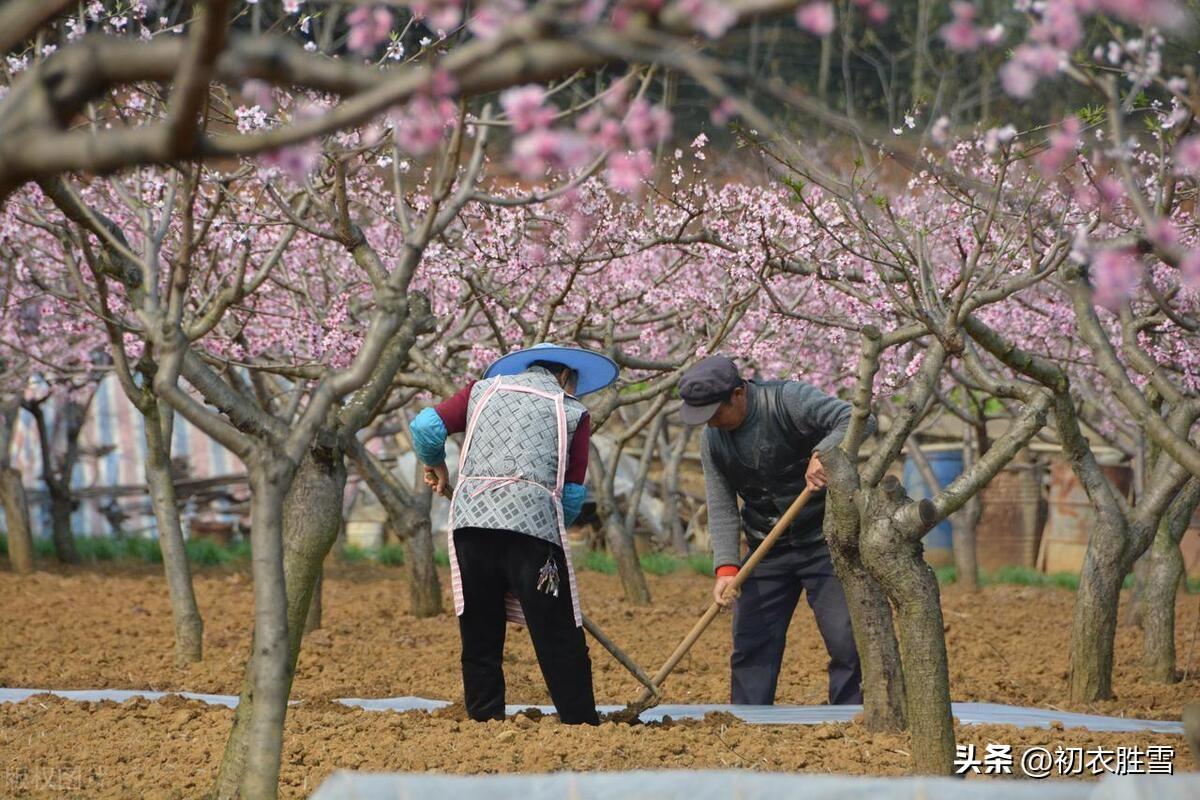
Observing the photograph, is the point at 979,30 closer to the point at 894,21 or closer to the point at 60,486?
the point at 60,486

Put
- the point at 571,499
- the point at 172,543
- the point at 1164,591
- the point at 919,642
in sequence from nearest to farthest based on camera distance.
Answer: the point at 919,642
the point at 571,499
the point at 172,543
the point at 1164,591

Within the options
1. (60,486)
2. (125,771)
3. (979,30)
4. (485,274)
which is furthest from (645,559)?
(979,30)

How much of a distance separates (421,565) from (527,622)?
15.3 ft

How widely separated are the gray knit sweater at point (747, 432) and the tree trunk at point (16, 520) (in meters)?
8.37

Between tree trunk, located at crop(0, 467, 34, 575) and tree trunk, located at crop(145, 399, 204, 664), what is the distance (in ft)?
18.0

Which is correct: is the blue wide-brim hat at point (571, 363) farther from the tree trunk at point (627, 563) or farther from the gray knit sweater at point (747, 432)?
the tree trunk at point (627, 563)

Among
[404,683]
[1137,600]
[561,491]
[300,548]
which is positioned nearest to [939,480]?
[1137,600]

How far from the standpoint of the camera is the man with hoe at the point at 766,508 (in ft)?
20.4

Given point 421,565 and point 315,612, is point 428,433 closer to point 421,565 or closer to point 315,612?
point 315,612

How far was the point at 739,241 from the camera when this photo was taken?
25.7 feet

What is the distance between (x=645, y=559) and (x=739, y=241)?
7.17 m

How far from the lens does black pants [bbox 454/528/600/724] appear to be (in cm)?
540

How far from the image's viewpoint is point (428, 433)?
221 inches

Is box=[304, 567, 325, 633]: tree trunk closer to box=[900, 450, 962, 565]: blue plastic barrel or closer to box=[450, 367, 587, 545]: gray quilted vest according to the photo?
box=[450, 367, 587, 545]: gray quilted vest
